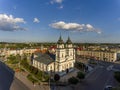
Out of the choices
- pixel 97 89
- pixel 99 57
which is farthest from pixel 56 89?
pixel 99 57

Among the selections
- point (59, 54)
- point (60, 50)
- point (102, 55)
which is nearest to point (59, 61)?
point (59, 54)

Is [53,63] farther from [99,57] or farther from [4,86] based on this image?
[99,57]

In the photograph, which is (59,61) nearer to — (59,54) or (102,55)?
(59,54)

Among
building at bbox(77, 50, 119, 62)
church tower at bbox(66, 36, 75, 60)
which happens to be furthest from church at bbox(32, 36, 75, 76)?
building at bbox(77, 50, 119, 62)

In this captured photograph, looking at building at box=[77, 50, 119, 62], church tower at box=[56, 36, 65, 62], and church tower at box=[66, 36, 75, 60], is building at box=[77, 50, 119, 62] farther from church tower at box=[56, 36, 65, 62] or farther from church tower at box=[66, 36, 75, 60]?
church tower at box=[56, 36, 65, 62]

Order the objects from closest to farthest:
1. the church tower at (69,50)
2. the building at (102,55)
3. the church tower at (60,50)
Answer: the church tower at (60,50)
the church tower at (69,50)
the building at (102,55)

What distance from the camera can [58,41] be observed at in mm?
14297

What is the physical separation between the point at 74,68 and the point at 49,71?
2.91 meters

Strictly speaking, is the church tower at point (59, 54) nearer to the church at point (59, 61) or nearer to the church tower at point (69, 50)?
the church at point (59, 61)

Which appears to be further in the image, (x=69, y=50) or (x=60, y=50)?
(x=69, y=50)

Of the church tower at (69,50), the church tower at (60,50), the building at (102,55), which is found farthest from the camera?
the building at (102,55)

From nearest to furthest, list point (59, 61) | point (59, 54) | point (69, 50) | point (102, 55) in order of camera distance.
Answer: point (59, 54) → point (59, 61) → point (69, 50) → point (102, 55)

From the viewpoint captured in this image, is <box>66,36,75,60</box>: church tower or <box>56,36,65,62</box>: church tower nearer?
<box>56,36,65,62</box>: church tower

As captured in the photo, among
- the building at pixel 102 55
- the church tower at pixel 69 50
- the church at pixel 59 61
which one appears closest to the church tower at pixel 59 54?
the church at pixel 59 61
